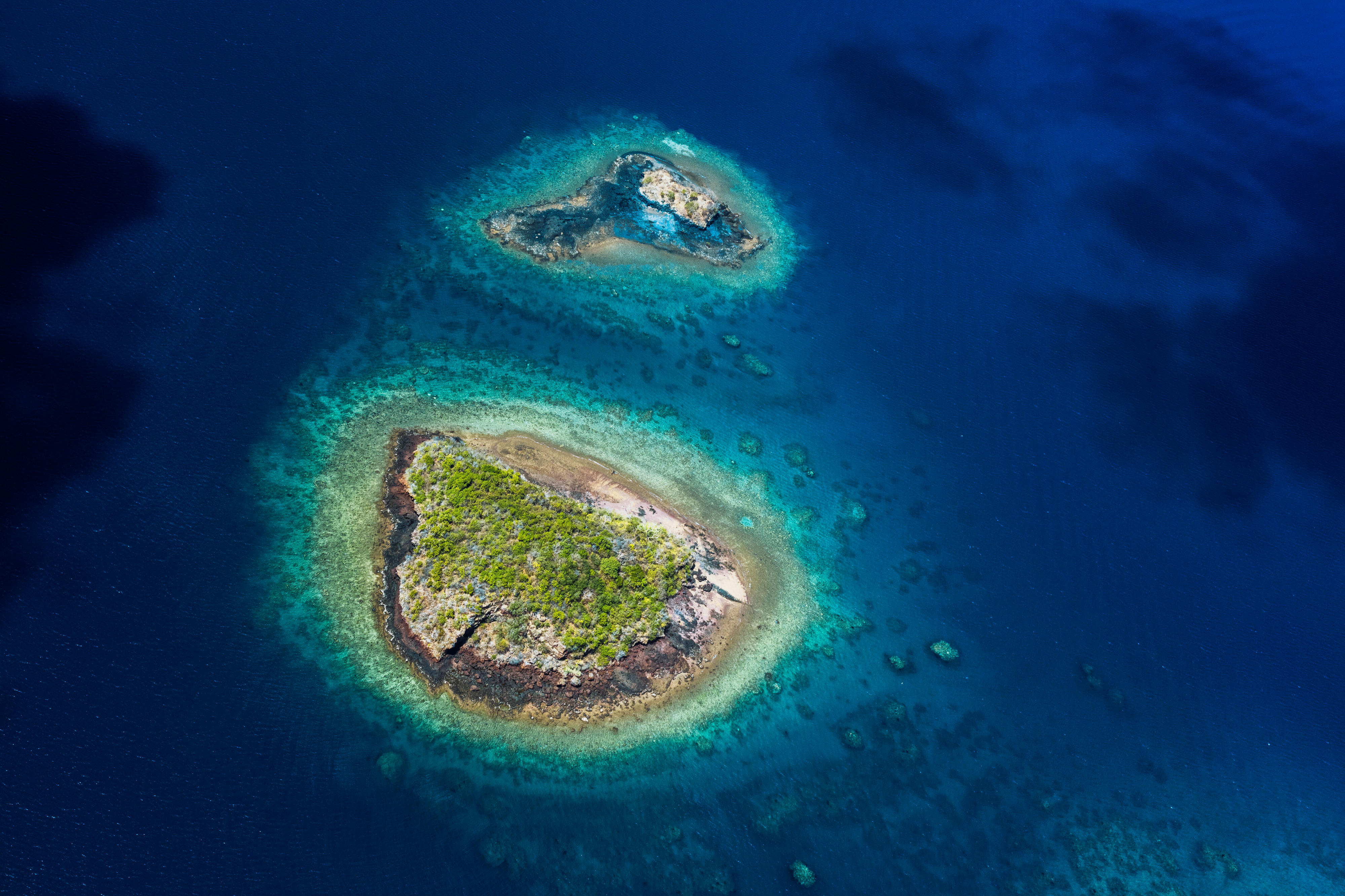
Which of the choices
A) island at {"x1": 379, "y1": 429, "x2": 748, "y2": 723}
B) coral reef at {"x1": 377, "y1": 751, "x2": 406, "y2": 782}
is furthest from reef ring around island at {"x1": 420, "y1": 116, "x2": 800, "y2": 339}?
coral reef at {"x1": 377, "y1": 751, "x2": 406, "y2": 782}

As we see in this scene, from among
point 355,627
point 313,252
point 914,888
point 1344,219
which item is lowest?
point 914,888

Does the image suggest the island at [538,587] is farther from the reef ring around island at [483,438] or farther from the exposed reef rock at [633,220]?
the exposed reef rock at [633,220]

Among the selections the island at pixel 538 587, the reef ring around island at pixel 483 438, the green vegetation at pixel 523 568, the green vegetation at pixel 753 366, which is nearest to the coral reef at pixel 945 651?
the reef ring around island at pixel 483 438

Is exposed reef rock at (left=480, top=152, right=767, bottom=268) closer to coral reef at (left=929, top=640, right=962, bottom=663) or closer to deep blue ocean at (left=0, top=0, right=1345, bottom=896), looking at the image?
deep blue ocean at (left=0, top=0, right=1345, bottom=896)

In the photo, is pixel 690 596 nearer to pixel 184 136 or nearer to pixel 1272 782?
pixel 1272 782

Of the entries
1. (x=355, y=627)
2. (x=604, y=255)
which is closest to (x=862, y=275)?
(x=604, y=255)

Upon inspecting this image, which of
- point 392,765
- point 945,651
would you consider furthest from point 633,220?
point 392,765
